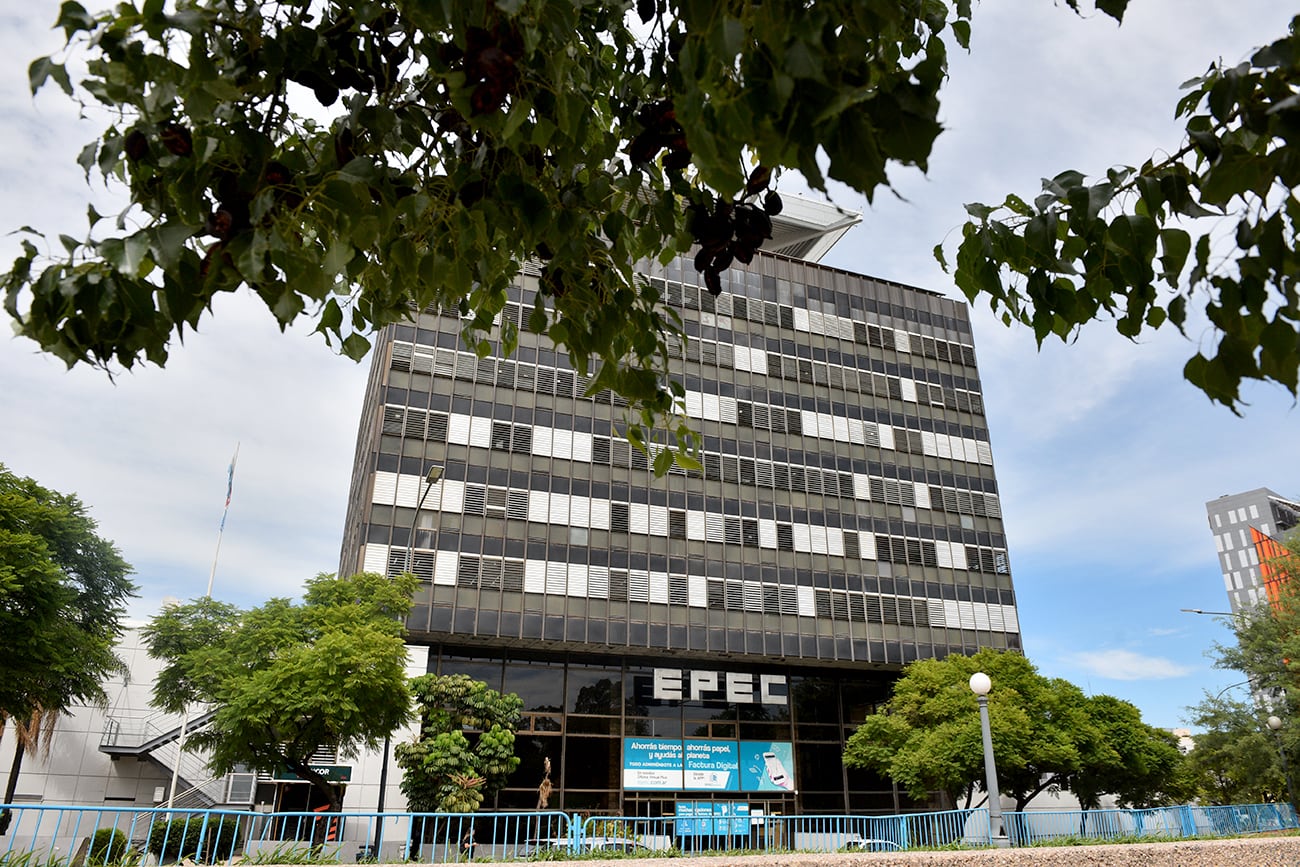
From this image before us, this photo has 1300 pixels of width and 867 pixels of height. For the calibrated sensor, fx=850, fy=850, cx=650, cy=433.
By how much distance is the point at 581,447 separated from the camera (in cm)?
3647

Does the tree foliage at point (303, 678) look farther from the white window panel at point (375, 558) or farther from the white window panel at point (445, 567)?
the white window panel at point (445, 567)

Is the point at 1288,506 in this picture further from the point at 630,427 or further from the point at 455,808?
the point at 630,427

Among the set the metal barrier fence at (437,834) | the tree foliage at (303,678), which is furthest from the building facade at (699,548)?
the metal barrier fence at (437,834)

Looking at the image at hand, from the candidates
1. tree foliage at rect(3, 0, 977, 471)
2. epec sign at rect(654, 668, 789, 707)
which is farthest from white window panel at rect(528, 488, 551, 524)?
tree foliage at rect(3, 0, 977, 471)

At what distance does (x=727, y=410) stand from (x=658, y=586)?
9.26 meters

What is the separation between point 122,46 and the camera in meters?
2.00

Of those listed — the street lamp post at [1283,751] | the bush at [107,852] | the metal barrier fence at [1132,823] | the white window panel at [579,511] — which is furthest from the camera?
the white window panel at [579,511]

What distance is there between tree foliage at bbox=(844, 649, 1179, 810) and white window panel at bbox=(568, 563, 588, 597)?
1284 cm

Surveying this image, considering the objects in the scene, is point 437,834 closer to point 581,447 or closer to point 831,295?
point 581,447

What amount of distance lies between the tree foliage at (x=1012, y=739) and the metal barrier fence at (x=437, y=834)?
45.1ft

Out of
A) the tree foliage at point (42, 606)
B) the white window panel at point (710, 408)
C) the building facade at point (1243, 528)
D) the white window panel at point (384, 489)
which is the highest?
the building facade at point (1243, 528)

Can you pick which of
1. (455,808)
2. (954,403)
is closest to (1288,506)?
(954,403)

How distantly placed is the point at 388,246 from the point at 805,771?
3783 centimetres

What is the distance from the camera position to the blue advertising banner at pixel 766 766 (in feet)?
116
